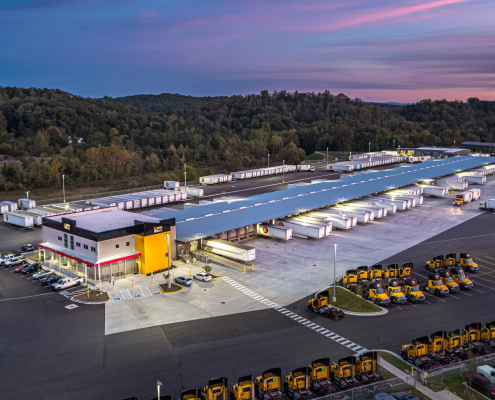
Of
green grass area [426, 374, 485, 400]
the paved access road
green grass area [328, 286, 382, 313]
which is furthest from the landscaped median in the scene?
green grass area [426, 374, 485, 400]

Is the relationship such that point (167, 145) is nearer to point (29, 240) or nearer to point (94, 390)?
point (29, 240)

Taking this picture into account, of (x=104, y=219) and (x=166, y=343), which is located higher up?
(x=104, y=219)

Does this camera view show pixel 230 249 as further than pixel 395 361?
Yes

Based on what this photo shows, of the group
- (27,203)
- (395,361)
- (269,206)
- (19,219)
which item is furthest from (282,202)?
(27,203)

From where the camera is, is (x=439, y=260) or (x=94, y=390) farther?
(x=439, y=260)

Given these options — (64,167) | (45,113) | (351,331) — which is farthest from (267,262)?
(45,113)

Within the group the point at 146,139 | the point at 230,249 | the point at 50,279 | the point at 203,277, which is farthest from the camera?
the point at 146,139

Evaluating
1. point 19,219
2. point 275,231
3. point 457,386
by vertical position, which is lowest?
point 457,386

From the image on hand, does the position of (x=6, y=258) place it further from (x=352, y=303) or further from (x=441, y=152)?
(x=441, y=152)
